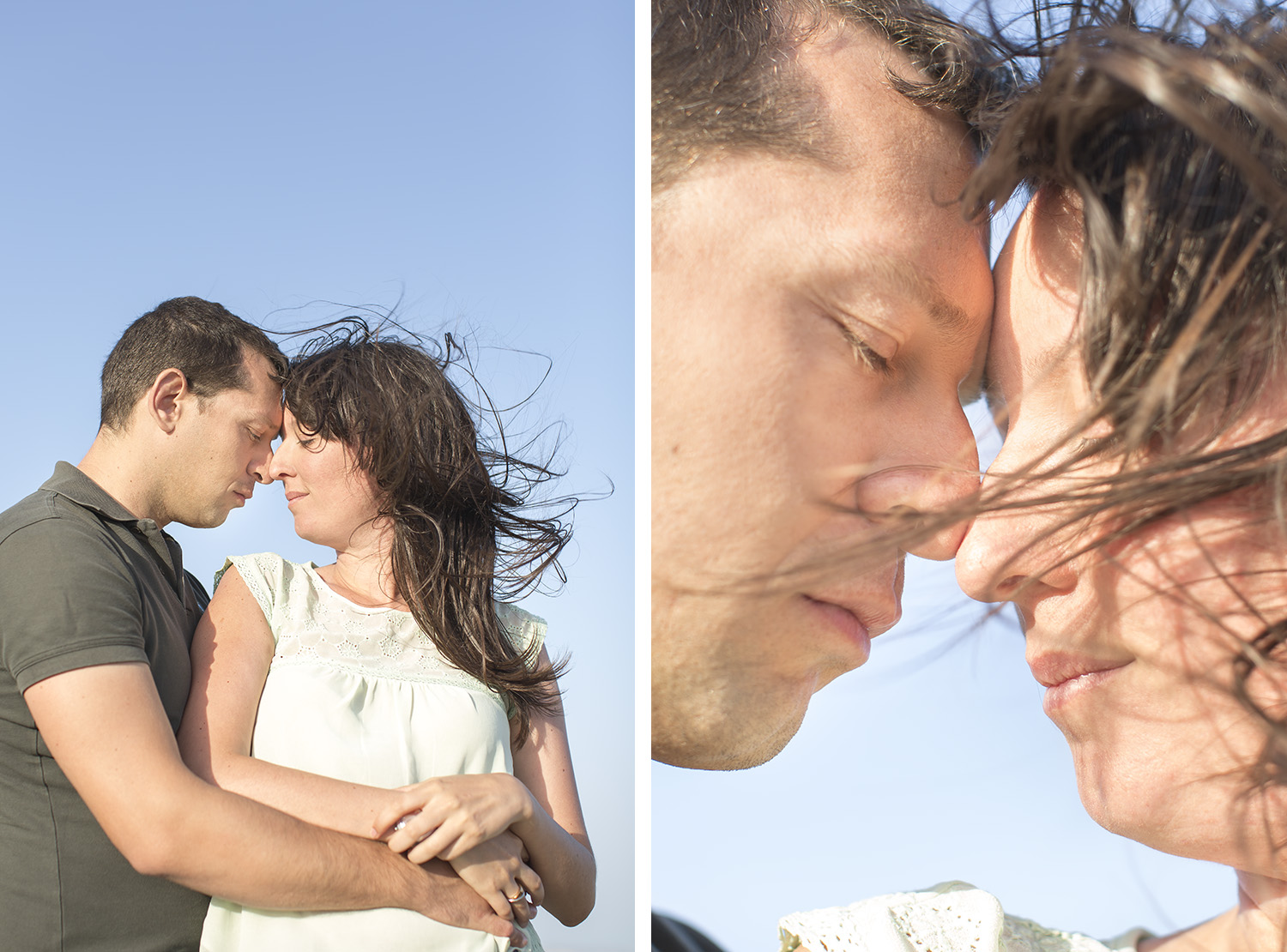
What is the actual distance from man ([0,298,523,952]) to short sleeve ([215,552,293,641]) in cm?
9

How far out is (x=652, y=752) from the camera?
1.35 m

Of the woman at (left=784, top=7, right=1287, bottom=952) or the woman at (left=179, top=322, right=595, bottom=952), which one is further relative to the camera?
the woman at (left=179, top=322, right=595, bottom=952)

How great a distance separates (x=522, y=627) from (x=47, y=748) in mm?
655

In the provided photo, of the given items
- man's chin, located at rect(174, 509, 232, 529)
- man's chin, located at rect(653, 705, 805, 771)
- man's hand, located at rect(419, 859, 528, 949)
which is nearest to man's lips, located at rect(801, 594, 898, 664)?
man's chin, located at rect(653, 705, 805, 771)

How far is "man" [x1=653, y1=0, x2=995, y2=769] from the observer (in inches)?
40.6

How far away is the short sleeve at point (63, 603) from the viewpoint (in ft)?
3.45

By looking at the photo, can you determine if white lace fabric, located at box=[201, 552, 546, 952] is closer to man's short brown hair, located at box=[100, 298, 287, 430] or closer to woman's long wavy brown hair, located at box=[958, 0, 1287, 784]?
man's short brown hair, located at box=[100, 298, 287, 430]

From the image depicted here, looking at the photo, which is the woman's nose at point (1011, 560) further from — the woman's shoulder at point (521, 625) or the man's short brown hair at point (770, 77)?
the woman's shoulder at point (521, 625)

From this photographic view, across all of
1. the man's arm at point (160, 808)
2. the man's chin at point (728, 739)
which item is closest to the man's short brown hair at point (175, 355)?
the man's arm at point (160, 808)

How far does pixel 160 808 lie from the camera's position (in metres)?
1.03

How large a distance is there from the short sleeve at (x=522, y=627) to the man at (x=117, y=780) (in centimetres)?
37

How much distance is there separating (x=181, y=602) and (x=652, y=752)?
0.69m

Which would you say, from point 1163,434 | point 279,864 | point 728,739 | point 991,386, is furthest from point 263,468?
point 1163,434

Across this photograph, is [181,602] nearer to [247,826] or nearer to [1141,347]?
[247,826]
